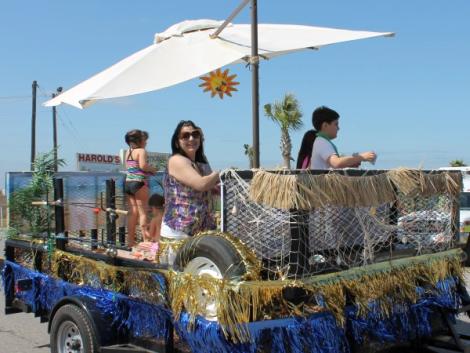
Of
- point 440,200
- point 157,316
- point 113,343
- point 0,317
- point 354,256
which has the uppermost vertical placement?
point 440,200

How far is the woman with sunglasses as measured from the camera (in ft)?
13.4

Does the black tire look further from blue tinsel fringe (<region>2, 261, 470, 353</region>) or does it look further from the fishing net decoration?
blue tinsel fringe (<region>2, 261, 470, 353</region>)

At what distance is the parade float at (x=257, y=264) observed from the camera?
10.4ft

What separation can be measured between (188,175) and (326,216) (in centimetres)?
107

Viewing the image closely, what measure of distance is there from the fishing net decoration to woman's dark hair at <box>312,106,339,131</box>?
3.08 ft

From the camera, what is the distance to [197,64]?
4789 mm

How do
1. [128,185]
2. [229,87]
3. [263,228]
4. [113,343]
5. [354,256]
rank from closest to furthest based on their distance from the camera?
[263,228], [354,256], [113,343], [229,87], [128,185]

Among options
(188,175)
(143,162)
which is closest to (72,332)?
(188,175)

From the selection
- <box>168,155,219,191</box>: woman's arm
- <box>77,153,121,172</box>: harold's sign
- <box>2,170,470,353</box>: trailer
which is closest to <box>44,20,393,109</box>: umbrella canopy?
<box>168,155,219,191</box>: woman's arm

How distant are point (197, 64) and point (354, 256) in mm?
2143

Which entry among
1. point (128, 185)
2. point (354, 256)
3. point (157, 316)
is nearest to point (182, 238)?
point (157, 316)

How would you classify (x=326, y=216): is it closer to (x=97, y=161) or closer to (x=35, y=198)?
(x=35, y=198)

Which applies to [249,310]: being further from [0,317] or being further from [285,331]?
[0,317]

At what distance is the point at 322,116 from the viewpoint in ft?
15.2
